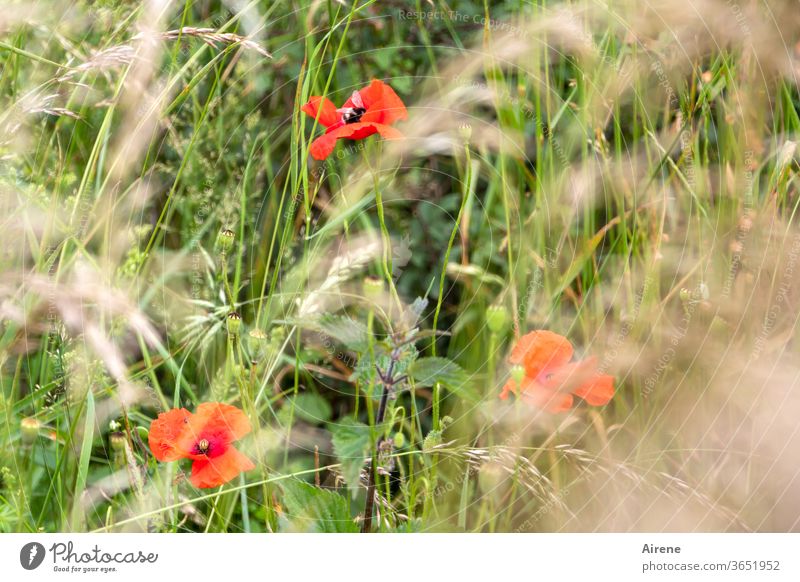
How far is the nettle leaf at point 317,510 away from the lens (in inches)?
23.9

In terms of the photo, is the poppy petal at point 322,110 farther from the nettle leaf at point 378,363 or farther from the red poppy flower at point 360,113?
the nettle leaf at point 378,363

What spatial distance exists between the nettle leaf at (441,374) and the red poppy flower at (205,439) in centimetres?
14

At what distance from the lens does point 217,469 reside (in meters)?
0.61

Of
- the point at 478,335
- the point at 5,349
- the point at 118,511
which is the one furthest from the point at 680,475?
the point at 5,349

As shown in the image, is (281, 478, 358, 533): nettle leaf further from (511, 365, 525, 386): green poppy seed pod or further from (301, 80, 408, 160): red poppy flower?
(301, 80, 408, 160): red poppy flower

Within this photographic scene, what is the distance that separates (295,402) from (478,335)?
0.53ft

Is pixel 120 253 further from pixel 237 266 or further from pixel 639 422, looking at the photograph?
pixel 639 422

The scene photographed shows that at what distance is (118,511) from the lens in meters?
0.62

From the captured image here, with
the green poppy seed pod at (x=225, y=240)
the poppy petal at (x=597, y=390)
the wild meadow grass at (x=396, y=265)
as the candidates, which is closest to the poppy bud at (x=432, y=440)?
the wild meadow grass at (x=396, y=265)

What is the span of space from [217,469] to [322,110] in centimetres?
30

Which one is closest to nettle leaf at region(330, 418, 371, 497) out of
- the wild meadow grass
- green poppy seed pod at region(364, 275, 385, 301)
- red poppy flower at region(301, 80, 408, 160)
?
the wild meadow grass

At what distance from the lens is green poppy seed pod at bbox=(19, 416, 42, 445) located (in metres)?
0.62

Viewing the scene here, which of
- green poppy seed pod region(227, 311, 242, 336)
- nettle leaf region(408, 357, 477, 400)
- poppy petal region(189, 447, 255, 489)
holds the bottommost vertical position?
poppy petal region(189, 447, 255, 489)

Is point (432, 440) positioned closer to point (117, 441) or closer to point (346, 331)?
point (346, 331)
